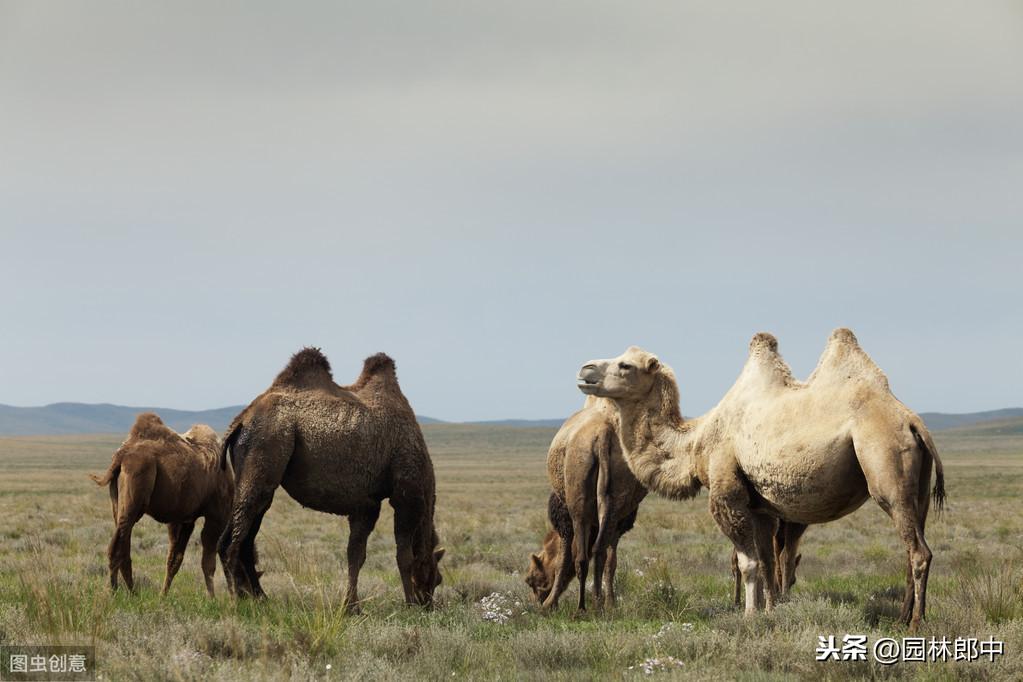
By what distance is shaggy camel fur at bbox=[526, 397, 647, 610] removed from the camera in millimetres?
10531

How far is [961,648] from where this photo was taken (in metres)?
7.44

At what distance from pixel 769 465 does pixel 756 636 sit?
5.32 feet

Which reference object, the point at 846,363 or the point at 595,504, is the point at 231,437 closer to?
the point at 595,504

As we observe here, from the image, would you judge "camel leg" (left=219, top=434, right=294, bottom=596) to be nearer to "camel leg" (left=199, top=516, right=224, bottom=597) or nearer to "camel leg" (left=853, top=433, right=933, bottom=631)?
"camel leg" (left=199, top=516, right=224, bottom=597)

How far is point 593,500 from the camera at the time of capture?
423 inches

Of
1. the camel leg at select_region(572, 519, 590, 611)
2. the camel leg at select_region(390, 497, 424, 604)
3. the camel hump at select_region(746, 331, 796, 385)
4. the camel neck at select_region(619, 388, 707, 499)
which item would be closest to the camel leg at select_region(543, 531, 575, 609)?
the camel leg at select_region(572, 519, 590, 611)

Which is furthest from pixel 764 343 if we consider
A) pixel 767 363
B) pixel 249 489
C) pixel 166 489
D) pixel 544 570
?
pixel 166 489

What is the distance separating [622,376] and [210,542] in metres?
5.11

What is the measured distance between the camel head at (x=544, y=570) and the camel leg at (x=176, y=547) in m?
3.87

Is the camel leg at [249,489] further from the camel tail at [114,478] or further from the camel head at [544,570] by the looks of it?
the camel head at [544,570]

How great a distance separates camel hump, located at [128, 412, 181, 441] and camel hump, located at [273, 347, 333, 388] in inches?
89.5

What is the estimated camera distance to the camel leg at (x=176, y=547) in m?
11.1

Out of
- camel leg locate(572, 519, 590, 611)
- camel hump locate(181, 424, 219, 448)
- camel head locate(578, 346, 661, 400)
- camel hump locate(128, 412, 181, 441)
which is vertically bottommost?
camel leg locate(572, 519, 590, 611)

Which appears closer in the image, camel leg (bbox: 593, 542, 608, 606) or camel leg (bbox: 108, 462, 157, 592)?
camel leg (bbox: 593, 542, 608, 606)
